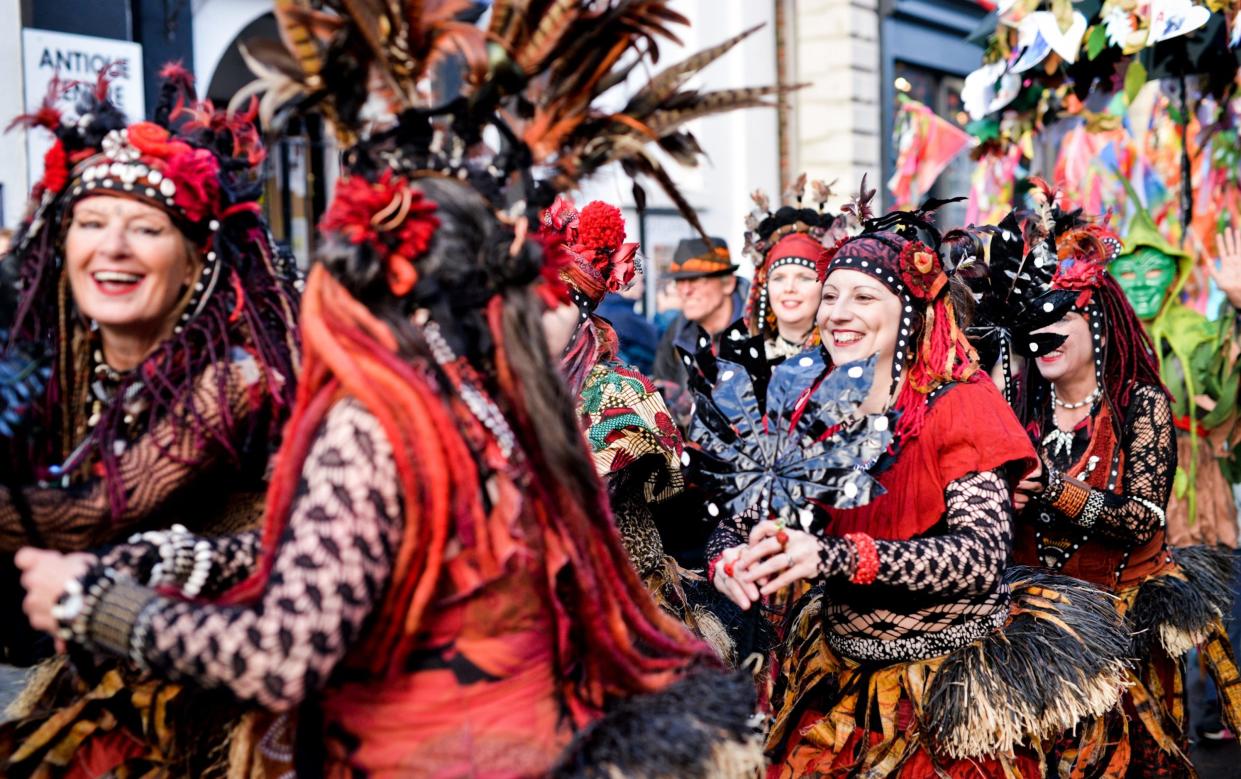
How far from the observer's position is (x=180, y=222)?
2545mm

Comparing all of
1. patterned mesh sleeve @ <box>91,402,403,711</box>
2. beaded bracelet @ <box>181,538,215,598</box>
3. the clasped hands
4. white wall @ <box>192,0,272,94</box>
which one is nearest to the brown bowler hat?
white wall @ <box>192,0,272,94</box>

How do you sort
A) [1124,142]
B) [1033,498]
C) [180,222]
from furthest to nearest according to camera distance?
1. [1124,142]
2. [1033,498]
3. [180,222]

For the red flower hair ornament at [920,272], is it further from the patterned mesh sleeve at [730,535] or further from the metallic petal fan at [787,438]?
the patterned mesh sleeve at [730,535]

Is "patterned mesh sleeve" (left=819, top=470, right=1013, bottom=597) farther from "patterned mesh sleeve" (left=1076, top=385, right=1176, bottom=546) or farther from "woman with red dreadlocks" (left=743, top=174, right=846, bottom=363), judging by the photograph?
"woman with red dreadlocks" (left=743, top=174, right=846, bottom=363)

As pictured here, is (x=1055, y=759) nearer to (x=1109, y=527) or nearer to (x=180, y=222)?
(x=1109, y=527)

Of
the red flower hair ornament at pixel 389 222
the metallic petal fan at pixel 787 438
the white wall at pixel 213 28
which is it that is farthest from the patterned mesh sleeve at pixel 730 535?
the white wall at pixel 213 28

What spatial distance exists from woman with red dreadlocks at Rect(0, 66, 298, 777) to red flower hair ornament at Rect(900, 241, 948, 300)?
1636 millimetres

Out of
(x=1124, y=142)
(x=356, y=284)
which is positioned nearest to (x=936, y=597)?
(x=356, y=284)

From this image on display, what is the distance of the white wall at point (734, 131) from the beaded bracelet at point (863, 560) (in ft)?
28.7

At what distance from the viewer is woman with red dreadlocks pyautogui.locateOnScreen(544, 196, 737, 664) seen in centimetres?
409

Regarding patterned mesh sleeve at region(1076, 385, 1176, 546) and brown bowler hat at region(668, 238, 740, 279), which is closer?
patterned mesh sleeve at region(1076, 385, 1176, 546)

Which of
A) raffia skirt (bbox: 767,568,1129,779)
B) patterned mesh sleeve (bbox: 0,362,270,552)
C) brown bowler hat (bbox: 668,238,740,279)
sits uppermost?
brown bowler hat (bbox: 668,238,740,279)

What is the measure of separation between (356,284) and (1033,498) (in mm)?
2612

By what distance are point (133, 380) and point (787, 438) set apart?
1431mm
